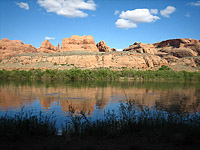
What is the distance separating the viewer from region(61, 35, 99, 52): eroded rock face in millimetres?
124938

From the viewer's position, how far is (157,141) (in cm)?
660

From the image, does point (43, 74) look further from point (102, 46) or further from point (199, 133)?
point (102, 46)

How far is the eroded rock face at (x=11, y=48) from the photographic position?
13325cm

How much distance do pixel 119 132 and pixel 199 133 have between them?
2.83 metres

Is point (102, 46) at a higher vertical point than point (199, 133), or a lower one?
higher

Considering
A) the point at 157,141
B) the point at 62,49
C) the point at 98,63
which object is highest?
the point at 62,49

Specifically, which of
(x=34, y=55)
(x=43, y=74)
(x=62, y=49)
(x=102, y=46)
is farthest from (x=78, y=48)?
(x=43, y=74)

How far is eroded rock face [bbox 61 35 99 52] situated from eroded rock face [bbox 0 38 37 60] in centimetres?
3543

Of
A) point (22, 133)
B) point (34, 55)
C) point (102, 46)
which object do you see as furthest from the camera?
point (102, 46)

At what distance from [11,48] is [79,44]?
166ft

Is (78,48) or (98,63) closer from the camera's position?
(98,63)

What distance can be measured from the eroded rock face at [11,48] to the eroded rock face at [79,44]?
35.4m

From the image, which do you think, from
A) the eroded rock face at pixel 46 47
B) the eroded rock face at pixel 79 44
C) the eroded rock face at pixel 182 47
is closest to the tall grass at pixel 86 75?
the eroded rock face at pixel 182 47

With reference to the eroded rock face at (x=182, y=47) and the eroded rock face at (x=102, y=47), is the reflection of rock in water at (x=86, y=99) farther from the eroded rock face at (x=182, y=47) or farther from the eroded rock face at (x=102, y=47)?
the eroded rock face at (x=102, y=47)
